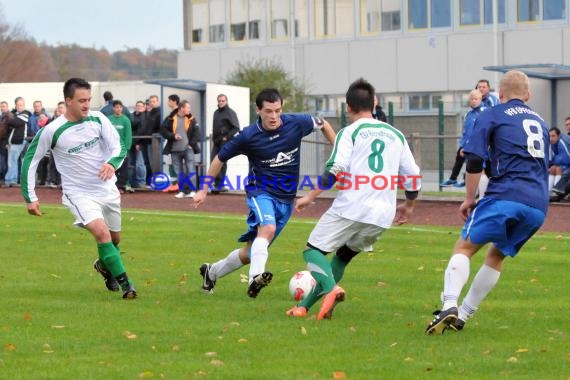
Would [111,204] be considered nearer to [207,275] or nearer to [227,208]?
[207,275]

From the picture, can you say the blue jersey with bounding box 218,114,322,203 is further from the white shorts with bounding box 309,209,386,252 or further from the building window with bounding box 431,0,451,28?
the building window with bounding box 431,0,451,28

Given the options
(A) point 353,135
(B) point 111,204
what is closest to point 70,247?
(B) point 111,204

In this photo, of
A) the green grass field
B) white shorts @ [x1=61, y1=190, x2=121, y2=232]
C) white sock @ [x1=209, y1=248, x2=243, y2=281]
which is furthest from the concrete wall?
white sock @ [x1=209, y1=248, x2=243, y2=281]

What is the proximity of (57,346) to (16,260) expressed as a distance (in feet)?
19.4

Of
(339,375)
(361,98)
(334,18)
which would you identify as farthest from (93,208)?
(334,18)

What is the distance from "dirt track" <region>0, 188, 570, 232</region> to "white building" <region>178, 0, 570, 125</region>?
1645 cm

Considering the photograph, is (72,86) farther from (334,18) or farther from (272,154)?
(334,18)

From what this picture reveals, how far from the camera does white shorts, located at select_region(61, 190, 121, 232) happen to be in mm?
11188

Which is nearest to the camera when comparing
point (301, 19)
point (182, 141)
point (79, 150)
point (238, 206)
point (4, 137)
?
point (79, 150)

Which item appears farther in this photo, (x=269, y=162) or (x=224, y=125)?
(x=224, y=125)

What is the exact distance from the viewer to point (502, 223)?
28.6 ft

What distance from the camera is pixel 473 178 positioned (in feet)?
28.7

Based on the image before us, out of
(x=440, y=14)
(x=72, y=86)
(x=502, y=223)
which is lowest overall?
(x=502, y=223)

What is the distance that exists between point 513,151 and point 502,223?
515 mm
